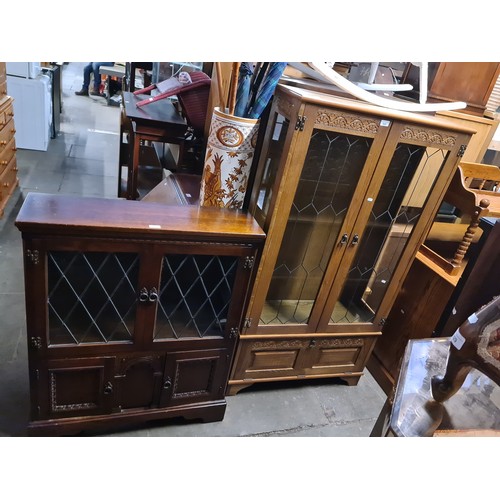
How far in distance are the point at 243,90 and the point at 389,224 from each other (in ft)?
2.95

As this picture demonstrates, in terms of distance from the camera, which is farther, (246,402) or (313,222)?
(246,402)

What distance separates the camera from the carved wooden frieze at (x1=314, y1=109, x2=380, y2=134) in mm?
1379

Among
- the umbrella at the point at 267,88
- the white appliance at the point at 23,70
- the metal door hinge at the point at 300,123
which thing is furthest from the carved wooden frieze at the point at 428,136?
the white appliance at the point at 23,70

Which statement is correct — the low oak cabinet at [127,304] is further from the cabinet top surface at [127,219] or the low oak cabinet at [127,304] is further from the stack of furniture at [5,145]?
the stack of furniture at [5,145]

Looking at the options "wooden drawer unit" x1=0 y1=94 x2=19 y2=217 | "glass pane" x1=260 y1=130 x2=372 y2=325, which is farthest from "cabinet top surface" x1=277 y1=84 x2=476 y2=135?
"wooden drawer unit" x1=0 y1=94 x2=19 y2=217

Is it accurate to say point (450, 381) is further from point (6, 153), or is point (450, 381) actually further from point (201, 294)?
point (6, 153)

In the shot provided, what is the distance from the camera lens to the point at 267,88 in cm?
138

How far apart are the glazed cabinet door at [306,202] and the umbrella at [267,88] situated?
0.08 meters

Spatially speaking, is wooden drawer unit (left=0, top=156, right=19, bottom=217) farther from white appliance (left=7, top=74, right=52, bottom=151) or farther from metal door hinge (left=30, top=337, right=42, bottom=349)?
metal door hinge (left=30, top=337, right=42, bottom=349)

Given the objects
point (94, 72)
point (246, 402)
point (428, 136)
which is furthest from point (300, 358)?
point (94, 72)

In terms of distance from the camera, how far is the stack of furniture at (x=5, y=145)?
294cm

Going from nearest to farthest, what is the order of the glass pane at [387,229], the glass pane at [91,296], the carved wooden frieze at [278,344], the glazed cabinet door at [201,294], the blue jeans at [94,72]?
the glass pane at [91,296], the glazed cabinet door at [201,294], the glass pane at [387,229], the carved wooden frieze at [278,344], the blue jeans at [94,72]

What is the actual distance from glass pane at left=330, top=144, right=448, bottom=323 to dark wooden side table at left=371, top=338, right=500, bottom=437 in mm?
767
